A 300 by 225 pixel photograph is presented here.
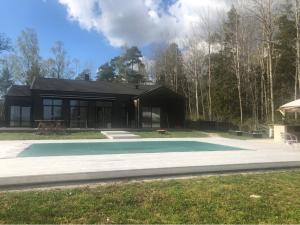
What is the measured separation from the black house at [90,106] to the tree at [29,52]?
1304 cm

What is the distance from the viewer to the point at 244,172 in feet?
24.8

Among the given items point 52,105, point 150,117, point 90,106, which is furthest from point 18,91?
point 150,117

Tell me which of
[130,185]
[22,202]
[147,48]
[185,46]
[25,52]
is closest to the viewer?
[22,202]

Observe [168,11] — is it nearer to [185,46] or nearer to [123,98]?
[123,98]

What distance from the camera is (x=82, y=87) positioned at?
27453 mm

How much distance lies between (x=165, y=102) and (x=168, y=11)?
25.6 feet

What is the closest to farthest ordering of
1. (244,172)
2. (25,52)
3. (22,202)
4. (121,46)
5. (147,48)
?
(22,202) → (244,172) → (25,52) → (147,48) → (121,46)

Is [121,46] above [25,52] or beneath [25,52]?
above

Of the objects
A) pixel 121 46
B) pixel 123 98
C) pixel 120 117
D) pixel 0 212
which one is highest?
pixel 121 46

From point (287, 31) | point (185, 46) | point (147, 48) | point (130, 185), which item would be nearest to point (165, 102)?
point (185, 46)

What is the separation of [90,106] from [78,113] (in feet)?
3.90

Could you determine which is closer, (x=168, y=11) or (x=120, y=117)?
(x=168, y=11)

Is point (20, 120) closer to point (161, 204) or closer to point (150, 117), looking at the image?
point (150, 117)

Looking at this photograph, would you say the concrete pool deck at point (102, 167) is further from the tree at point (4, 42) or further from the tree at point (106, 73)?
the tree at point (106, 73)
